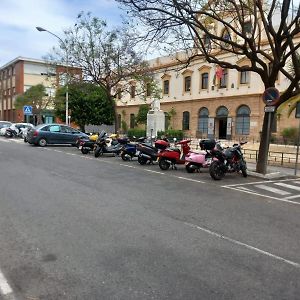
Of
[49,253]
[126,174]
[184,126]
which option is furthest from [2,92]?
[49,253]

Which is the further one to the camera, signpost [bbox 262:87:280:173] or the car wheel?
the car wheel

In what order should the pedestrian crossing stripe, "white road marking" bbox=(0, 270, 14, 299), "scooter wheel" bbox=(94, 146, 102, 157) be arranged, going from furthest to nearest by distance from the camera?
"scooter wheel" bbox=(94, 146, 102, 157)
the pedestrian crossing stripe
"white road marking" bbox=(0, 270, 14, 299)

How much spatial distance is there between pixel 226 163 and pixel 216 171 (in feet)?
2.39

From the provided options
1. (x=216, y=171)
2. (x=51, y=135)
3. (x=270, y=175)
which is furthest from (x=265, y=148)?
(x=51, y=135)

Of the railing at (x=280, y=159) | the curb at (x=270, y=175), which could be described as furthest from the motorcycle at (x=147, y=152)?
the railing at (x=280, y=159)

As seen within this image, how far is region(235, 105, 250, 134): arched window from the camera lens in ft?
127

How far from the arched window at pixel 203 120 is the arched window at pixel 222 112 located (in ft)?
6.28

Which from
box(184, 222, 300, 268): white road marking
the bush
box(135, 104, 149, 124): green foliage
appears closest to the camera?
box(184, 222, 300, 268): white road marking

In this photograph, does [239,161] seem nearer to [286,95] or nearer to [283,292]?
[286,95]

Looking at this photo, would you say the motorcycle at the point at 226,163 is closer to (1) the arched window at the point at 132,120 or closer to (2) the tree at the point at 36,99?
(1) the arched window at the point at 132,120

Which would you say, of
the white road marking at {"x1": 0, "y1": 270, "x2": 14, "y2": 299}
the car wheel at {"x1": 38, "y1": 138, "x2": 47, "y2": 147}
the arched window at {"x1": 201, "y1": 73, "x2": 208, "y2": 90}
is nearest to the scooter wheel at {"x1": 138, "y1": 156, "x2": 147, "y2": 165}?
the car wheel at {"x1": 38, "y1": 138, "x2": 47, "y2": 147}

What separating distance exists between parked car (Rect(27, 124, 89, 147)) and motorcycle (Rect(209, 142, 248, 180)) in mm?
14020

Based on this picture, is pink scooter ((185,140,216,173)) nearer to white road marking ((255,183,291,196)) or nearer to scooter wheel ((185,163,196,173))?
scooter wheel ((185,163,196,173))

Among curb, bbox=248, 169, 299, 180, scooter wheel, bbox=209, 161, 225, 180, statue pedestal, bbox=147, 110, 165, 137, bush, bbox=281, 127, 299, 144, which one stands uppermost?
statue pedestal, bbox=147, 110, 165, 137
